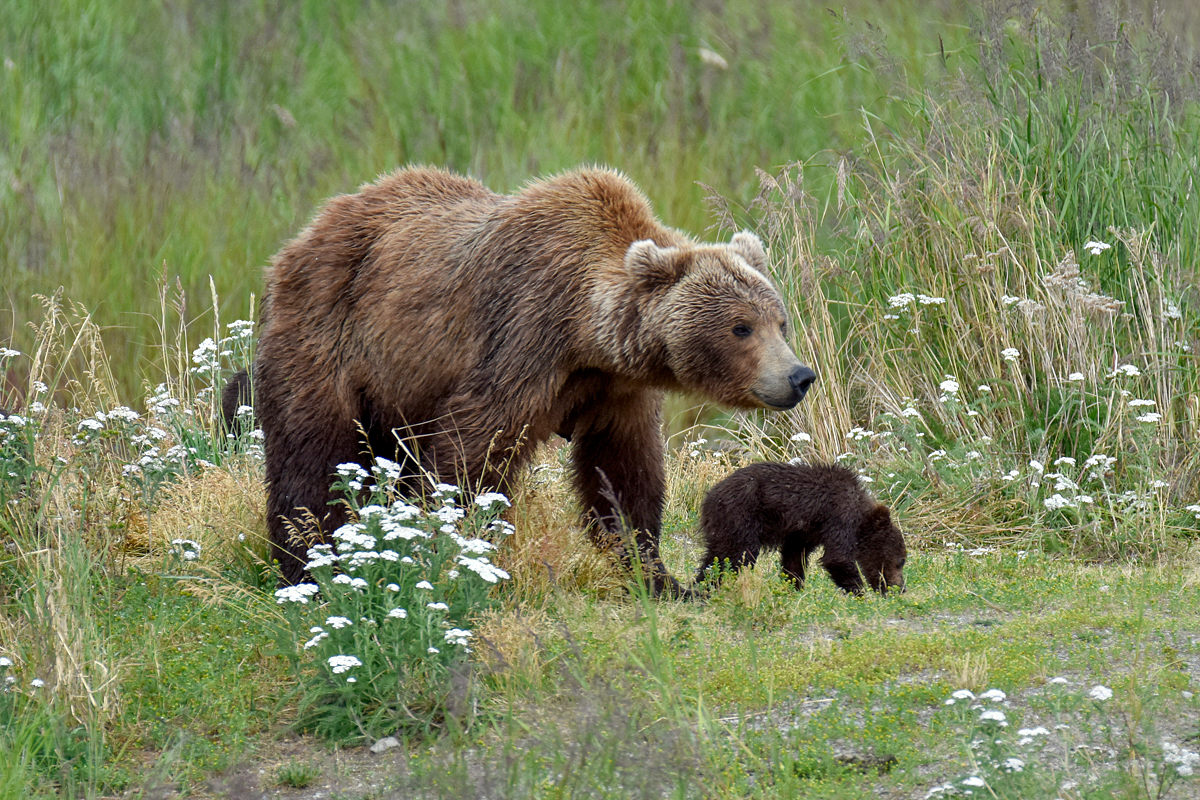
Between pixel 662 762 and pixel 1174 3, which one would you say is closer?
pixel 662 762

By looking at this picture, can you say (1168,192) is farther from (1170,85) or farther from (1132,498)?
(1132,498)

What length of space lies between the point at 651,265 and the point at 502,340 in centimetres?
71

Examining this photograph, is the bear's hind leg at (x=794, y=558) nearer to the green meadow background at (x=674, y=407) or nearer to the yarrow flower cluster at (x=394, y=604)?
the green meadow background at (x=674, y=407)

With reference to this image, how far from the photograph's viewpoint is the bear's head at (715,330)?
18.3ft

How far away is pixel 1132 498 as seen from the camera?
22.4 feet

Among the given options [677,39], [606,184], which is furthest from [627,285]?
[677,39]

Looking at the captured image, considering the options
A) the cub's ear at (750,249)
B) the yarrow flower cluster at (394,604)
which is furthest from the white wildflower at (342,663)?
the cub's ear at (750,249)

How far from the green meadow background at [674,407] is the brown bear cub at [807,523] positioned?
32 centimetres

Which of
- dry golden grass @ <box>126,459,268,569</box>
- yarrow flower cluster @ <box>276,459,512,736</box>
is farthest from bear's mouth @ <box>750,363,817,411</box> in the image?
dry golden grass @ <box>126,459,268,569</box>

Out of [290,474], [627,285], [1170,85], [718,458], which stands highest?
[1170,85]

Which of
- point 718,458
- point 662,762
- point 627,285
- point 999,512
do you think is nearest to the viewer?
point 662,762

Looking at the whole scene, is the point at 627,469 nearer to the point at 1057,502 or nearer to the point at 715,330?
the point at 715,330

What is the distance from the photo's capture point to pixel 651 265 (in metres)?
5.64

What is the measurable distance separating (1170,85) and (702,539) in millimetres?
4146
